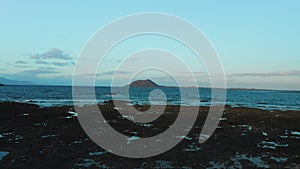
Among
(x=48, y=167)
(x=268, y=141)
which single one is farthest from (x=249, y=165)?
(x=48, y=167)

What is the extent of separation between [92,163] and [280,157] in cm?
1187

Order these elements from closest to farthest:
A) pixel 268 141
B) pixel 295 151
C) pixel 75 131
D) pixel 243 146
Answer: pixel 295 151
pixel 243 146
pixel 268 141
pixel 75 131

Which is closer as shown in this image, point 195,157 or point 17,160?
point 17,160

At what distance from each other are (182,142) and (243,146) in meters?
4.63

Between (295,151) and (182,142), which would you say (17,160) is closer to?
(182,142)

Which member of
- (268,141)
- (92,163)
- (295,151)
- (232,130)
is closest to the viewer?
(92,163)

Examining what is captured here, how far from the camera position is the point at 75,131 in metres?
24.0


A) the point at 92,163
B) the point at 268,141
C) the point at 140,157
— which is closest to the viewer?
the point at 92,163

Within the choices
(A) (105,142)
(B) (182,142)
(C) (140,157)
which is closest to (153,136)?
(B) (182,142)

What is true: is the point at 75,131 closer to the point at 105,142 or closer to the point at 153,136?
the point at 105,142

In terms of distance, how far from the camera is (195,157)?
16312 millimetres

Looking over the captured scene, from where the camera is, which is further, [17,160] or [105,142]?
[105,142]

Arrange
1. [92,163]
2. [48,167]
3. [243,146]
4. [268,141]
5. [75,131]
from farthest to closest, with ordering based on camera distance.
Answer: [75,131]
[268,141]
[243,146]
[92,163]
[48,167]

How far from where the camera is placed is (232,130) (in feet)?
87.3
